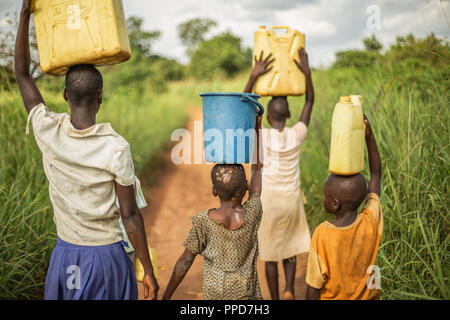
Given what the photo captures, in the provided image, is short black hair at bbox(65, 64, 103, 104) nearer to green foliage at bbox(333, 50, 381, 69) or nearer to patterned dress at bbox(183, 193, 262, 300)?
patterned dress at bbox(183, 193, 262, 300)

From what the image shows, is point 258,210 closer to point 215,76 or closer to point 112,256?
point 112,256

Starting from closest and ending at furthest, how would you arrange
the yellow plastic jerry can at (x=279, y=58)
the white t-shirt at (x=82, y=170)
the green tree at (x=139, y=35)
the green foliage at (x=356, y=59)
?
the white t-shirt at (x=82, y=170), the yellow plastic jerry can at (x=279, y=58), the green foliage at (x=356, y=59), the green tree at (x=139, y=35)

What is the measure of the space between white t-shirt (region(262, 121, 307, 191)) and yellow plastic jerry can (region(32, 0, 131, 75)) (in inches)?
63.6

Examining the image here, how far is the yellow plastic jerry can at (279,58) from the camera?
318cm

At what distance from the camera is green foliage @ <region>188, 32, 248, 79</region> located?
23531 mm

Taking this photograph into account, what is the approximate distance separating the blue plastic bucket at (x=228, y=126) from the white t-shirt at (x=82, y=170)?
490 mm

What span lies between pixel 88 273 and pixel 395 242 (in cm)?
207

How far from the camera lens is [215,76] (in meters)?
22.6

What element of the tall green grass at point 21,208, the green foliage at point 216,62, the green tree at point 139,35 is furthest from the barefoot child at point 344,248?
the green foliage at point 216,62

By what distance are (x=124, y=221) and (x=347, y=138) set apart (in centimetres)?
115

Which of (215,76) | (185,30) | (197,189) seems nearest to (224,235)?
(197,189)

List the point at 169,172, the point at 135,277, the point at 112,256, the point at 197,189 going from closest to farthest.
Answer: the point at 112,256
the point at 135,277
the point at 197,189
the point at 169,172

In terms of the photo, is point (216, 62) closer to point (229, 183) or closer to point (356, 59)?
point (356, 59)

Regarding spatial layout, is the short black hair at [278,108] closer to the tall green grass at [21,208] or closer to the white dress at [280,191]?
the white dress at [280,191]
